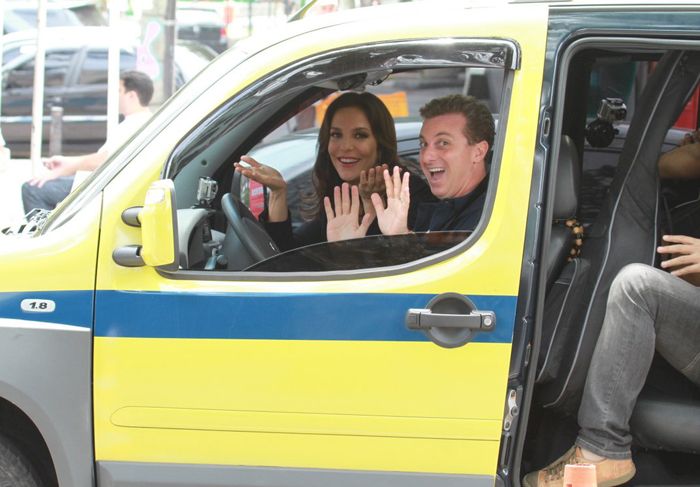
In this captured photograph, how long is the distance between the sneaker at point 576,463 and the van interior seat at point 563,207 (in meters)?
0.53

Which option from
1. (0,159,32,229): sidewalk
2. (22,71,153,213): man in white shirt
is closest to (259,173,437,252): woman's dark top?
(22,71,153,213): man in white shirt

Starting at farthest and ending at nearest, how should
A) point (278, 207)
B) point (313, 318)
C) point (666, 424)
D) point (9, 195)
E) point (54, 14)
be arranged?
1. point (54, 14)
2. point (9, 195)
3. point (278, 207)
4. point (666, 424)
5. point (313, 318)

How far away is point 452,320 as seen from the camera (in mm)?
2303

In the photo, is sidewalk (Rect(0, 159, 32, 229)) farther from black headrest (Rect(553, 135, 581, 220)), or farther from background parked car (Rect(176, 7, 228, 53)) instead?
background parked car (Rect(176, 7, 228, 53))

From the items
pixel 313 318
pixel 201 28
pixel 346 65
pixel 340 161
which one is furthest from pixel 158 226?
pixel 201 28

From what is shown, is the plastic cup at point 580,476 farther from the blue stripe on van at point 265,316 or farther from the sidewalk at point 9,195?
the sidewalk at point 9,195

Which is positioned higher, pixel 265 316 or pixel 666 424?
pixel 265 316

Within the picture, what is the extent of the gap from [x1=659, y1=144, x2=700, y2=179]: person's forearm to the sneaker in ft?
3.77

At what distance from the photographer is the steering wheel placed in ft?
9.64

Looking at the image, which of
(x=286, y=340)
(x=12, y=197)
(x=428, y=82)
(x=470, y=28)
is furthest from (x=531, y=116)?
(x=428, y=82)

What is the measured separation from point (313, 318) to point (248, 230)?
2.48 feet

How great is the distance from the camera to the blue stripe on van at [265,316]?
2334 millimetres

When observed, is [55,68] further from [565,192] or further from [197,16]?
[565,192]

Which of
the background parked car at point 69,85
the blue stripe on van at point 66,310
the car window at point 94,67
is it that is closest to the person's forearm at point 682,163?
the blue stripe on van at point 66,310
